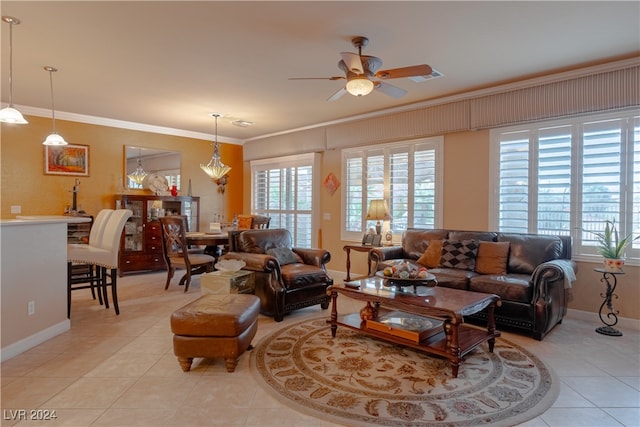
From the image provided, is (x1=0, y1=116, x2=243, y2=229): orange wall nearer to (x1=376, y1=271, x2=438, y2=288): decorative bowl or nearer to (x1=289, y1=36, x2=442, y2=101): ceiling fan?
(x1=289, y1=36, x2=442, y2=101): ceiling fan

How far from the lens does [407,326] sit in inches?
118

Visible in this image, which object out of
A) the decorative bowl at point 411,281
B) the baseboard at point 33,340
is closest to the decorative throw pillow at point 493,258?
the decorative bowl at point 411,281

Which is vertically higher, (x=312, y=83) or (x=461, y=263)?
(x=312, y=83)

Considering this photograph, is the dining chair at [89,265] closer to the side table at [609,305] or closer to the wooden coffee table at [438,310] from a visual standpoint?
the wooden coffee table at [438,310]

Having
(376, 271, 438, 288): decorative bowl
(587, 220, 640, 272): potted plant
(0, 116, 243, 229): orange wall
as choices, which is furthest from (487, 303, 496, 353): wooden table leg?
A: (0, 116, 243, 229): orange wall

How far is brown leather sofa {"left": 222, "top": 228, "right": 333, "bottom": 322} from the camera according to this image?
12.5 feet

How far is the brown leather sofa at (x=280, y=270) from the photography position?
3811mm

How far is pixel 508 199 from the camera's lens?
4469 millimetres

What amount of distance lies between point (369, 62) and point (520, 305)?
2.69m

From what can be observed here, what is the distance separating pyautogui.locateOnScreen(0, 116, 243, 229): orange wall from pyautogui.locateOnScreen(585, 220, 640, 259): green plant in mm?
6612

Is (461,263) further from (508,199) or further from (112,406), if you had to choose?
(112,406)

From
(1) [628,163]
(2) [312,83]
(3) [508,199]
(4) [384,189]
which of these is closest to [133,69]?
(2) [312,83]

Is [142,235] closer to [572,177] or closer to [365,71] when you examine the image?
[365,71]

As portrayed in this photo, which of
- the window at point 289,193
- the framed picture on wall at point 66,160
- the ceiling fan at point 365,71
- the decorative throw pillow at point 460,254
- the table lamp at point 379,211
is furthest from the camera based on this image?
the window at point 289,193
